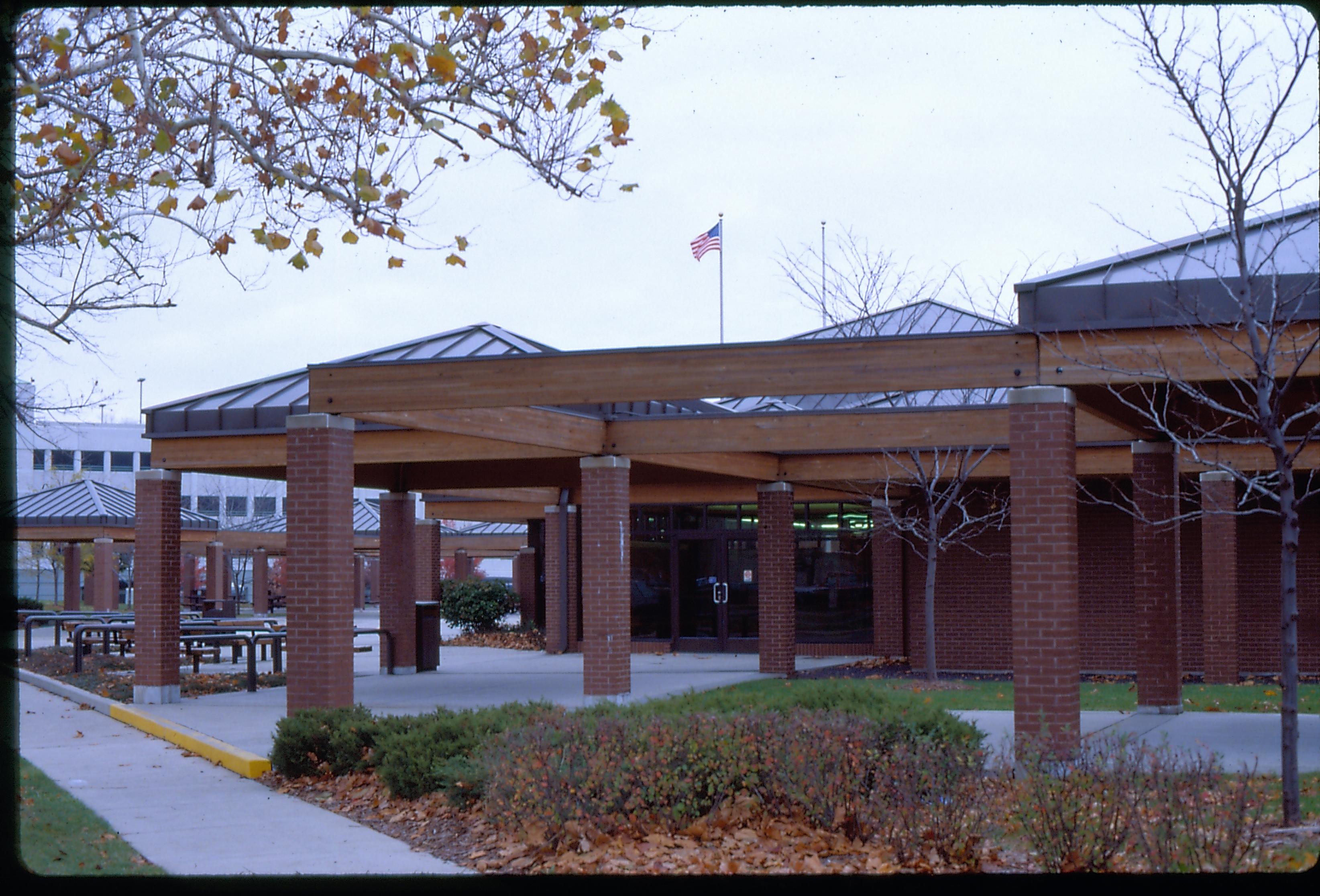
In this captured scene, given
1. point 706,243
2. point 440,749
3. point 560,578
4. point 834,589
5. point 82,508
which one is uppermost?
point 706,243

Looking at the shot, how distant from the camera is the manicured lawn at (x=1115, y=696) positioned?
54.6 feet

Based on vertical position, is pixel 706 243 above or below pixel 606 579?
above

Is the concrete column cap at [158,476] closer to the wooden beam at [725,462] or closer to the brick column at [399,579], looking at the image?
the brick column at [399,579]

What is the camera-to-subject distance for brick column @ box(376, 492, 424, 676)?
951 inches

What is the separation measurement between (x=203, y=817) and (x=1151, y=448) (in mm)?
11121

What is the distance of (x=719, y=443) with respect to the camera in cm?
1772

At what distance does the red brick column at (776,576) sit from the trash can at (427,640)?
6480mm

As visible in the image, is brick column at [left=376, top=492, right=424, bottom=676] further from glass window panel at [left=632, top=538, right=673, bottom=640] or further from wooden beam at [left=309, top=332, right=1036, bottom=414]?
wooden beam at [left=309, top=332, right=1036, bottom=414]

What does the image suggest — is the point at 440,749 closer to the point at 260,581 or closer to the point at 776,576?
the point at 776,576

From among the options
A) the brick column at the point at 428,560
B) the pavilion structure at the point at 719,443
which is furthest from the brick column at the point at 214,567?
the pavilion structure at the point at 719,443

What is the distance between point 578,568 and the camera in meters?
31.3

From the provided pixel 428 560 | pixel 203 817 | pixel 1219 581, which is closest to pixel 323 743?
pixel 203 817

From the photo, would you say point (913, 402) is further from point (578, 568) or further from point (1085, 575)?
point (578, 568)

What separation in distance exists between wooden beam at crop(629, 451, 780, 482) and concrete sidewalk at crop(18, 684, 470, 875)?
7.34 meters
